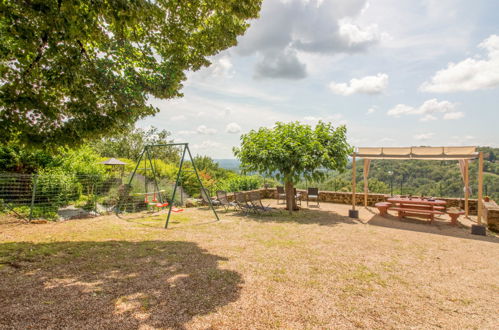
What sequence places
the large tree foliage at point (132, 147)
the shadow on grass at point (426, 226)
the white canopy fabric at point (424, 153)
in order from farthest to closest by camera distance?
the large tree foliage at point (132, 147), the white canopy fabric at point (424, 153), the shadow on grass at point (426, 226)

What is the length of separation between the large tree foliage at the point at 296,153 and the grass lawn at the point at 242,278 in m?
3.16

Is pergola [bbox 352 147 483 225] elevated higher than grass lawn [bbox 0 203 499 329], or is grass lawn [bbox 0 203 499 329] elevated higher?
pergola [bbox 352 147 483 225]

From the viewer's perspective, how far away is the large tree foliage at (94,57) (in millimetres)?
4000

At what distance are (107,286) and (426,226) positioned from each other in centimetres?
Result: 954

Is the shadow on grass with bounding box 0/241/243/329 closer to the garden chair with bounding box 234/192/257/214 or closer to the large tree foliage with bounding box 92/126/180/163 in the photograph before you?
the garden chair with bounding box 234/192/257/214

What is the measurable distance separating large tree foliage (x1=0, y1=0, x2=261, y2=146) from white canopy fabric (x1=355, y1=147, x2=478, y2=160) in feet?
23.4

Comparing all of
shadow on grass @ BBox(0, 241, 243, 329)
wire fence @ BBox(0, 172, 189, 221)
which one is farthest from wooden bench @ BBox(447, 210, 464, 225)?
wire fence @ BBox(0, 172, 189, 221)

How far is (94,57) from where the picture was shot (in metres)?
6.28

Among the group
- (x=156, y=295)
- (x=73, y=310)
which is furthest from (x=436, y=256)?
(x=73, y=310)

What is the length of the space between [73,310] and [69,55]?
4.32m

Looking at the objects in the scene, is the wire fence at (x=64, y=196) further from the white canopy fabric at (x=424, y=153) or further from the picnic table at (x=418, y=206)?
the picnic table at (x=418, y=206)

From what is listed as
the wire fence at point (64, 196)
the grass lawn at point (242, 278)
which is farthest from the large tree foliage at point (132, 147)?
the grass lawn at point (242, 278)

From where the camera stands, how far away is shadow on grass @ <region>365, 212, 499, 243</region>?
773 cm

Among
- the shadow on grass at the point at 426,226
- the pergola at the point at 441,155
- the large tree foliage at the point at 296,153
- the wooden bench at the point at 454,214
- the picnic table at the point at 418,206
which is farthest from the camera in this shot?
the large tree foliage at the point at 296,153
